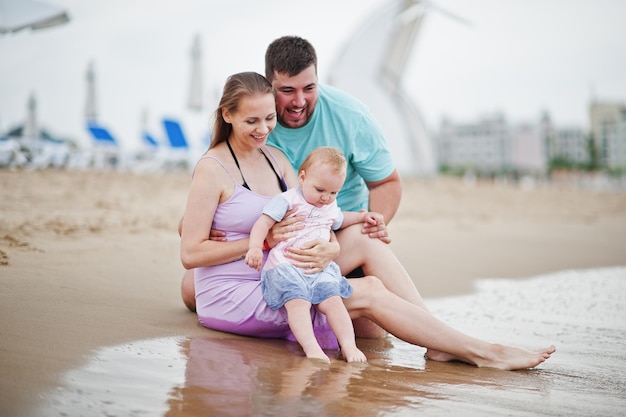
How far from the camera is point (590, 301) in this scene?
4.11 meters

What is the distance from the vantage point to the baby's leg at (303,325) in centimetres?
226

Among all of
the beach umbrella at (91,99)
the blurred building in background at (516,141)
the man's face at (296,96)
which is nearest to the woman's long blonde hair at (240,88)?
the man's face at (296,96)

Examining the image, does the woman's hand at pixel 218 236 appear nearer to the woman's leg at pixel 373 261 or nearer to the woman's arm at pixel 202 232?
the woman's arm at pixel 202 232

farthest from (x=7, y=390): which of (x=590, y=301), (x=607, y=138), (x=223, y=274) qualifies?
(x=607, y=138)

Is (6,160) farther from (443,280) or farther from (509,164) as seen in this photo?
(509,164)

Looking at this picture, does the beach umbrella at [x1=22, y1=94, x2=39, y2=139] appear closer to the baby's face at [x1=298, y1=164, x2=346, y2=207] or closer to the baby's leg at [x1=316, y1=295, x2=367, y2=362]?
the baby's face at [x1=298, y1=164, x2=346, y2=207]

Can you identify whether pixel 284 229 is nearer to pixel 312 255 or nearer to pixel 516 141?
pixel 312 255

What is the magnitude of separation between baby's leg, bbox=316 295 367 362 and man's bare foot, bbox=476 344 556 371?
1.51 feet

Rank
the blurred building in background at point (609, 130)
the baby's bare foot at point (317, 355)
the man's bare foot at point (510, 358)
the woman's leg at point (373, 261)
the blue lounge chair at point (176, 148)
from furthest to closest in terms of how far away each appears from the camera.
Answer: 1. the blurred building in background at point (609, 130)
2. the blue lounge chair at point (176, 148)
3. the woman's leg at point (373, 261)
4. the man's bare foot at point (510, 358)
5. the baby's bare foot at point (317, 355)

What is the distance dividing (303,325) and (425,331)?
0.46m

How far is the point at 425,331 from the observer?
7.89ft

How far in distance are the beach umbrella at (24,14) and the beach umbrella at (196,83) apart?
11803 mm

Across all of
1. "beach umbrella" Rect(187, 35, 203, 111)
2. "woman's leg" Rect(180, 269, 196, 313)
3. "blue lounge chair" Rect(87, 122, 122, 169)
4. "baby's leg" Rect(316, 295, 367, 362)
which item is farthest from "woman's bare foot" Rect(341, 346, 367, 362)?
"beach umbrella" Rect(187, 35, 203, 111)

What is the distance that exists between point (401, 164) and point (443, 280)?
2698 centimetres
